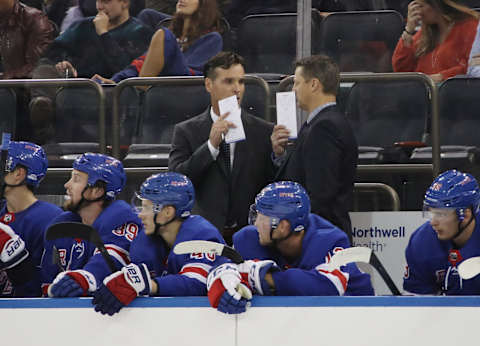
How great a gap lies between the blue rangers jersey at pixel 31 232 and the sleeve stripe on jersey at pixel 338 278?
1.19m

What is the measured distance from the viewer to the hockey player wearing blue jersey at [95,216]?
10.5 ft

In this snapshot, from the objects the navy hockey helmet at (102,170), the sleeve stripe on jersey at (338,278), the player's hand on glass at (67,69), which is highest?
the player's hand on glass at (67,69)

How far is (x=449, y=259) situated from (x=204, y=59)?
1646 mm

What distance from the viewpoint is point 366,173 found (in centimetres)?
386

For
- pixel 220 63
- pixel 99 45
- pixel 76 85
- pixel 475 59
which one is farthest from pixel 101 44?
pixel 475 59

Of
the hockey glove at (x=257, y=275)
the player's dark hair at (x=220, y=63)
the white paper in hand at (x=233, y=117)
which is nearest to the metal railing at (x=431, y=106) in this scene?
the player's dark hair at (x=220, y=63)

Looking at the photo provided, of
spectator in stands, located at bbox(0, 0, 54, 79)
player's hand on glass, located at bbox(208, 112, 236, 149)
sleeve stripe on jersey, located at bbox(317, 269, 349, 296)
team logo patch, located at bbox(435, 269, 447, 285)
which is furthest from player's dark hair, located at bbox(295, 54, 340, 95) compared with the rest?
spectator in stands, located at bbox(0, 0, 54, 79)

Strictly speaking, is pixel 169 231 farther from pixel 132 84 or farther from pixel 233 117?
pixel 132 84

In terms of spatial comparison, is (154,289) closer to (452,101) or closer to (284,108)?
(284,108)

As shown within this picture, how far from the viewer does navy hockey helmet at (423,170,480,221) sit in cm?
308

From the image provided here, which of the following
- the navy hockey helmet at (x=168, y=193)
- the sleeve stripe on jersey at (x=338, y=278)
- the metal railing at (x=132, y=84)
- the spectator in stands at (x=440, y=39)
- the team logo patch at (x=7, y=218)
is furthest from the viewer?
the metal railing at (x=132, y=84)

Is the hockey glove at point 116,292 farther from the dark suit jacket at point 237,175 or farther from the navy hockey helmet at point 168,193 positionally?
the dark suit jacket at point 237,175

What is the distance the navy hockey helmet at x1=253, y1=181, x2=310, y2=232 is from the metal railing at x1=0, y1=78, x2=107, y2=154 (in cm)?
135

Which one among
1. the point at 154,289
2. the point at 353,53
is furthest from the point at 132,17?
the point at 154,289
